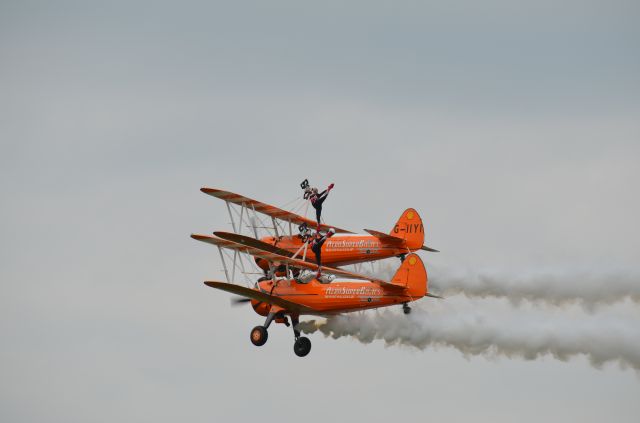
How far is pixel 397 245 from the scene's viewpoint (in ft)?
193

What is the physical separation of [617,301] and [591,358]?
2.68 metres

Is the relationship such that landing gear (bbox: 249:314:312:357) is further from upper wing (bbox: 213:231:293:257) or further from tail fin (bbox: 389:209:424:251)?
tail fin (bbox: 389:209:424:251)

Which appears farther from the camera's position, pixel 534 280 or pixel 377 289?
pixel 534 280

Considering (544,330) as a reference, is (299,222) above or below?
above

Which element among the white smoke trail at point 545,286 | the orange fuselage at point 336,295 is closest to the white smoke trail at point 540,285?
the white smoke trail at point 545,286

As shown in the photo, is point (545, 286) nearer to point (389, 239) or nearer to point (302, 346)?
point (389, 239)

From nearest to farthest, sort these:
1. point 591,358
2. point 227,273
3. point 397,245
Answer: point 591,358 → point 227,273 → point 397,245

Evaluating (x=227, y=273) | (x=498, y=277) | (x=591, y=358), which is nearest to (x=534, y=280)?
(x=498, y=277)

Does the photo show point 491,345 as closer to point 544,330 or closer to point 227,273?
point 544,330

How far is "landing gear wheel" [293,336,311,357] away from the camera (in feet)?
177

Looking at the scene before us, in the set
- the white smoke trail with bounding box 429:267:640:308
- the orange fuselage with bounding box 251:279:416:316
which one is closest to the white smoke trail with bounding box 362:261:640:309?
the white smoke trail with bounding box 429:267:640:308

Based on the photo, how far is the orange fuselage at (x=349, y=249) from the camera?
59031mm

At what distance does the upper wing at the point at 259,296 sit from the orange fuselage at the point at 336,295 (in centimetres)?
15

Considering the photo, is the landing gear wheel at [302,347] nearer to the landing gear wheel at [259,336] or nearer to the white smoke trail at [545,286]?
the landing gear wheel at [259,336]
